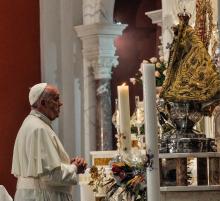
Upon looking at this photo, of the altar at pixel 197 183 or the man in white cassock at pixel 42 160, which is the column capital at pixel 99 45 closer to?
the man in white cassock at pixel 42 160

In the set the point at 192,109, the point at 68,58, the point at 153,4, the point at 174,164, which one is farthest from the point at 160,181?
the point at 153,4

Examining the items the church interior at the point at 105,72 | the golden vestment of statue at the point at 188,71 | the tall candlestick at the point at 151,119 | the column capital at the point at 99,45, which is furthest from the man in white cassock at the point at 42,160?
the column capital at the point at 99,45

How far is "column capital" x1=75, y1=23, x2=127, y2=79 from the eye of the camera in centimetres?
887

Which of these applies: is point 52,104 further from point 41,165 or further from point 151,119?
point 151,119

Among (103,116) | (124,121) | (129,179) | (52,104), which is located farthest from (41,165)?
(103,116)

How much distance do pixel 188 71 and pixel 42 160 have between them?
3.80 feet

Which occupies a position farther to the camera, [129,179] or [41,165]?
[41,165]

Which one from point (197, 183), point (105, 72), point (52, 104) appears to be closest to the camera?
point (197, 183)

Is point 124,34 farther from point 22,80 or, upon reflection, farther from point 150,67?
point 150,67

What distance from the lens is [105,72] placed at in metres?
9.02

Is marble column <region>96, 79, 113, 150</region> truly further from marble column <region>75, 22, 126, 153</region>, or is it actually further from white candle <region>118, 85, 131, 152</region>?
white candle <region>118, 85, 131, 152</region>

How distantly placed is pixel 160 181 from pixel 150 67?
1.64ft

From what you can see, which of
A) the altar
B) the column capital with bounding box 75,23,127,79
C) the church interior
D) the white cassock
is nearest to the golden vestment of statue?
the church interior

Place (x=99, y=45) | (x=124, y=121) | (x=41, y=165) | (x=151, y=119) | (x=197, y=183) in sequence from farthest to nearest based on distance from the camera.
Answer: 1. (x=99, y=45)
2. (x=41, y=165)
3. (x=124, y=121)
4. (x=197, y=183)
5. (x=151, y=119)
